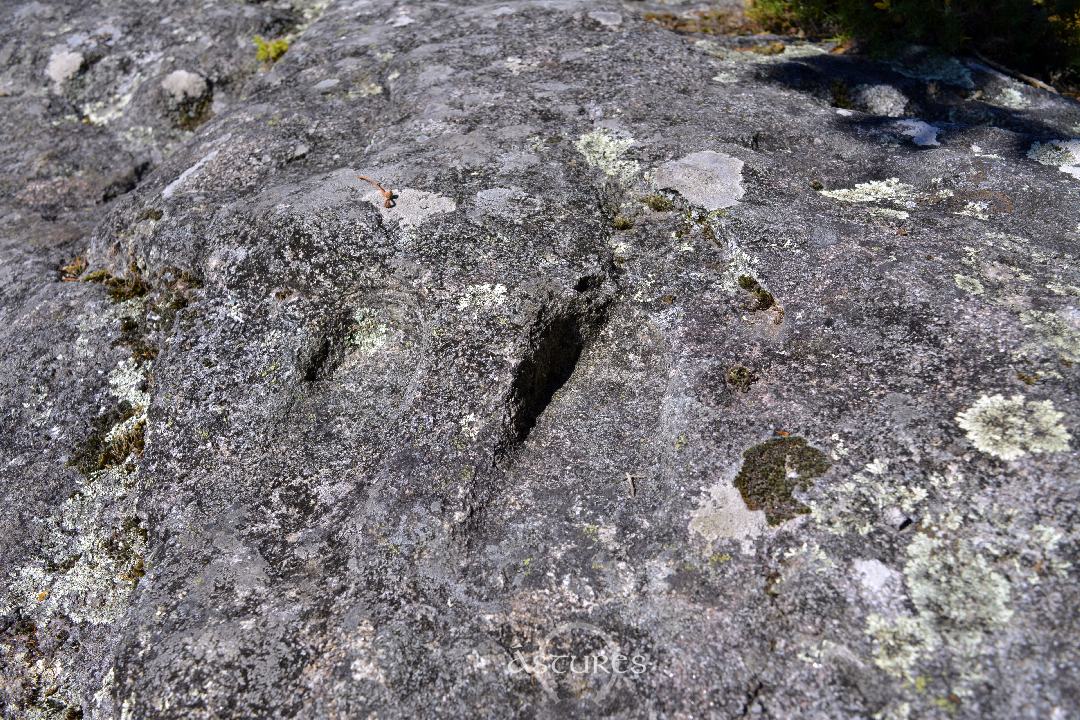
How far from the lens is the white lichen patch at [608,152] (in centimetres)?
350

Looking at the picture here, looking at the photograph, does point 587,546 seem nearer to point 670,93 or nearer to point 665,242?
point 665,242

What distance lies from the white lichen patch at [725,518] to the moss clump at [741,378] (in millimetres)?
380

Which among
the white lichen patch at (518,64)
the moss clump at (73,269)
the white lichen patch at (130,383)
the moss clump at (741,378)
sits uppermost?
the white lichen patch at (518,64)

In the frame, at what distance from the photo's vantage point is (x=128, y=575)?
2.74m

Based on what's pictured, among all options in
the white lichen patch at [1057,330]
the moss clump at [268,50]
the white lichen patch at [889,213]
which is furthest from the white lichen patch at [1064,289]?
the moss clump at [268,50]

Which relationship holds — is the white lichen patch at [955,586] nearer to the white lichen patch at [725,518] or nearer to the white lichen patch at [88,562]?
the white lichen patch at [725,518]

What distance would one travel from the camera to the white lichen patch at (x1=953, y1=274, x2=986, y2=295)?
277 cm

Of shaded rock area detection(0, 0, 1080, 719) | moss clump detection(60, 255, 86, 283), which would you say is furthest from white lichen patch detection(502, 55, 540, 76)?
moss clump detection(60, 255, 86, 283)

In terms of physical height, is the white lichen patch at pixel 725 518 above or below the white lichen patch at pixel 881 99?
below

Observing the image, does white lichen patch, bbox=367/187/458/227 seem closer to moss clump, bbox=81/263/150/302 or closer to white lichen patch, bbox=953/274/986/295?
moss clump, bbox=81/263/150/302

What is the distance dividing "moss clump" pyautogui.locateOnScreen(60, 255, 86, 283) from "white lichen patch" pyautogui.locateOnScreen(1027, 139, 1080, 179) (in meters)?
4.43

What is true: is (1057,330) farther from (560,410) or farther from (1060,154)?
(560,410)

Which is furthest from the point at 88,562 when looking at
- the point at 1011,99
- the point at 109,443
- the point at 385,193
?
the point at 1011,99

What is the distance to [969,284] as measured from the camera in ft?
9.19
